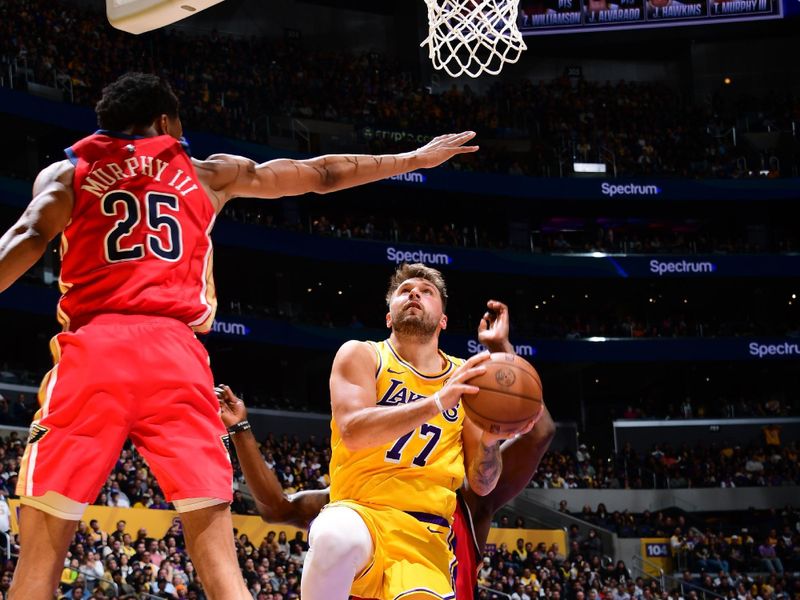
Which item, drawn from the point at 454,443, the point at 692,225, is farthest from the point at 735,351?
the point at 454,443

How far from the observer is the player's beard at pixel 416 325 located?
5371mm

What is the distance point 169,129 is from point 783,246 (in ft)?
102

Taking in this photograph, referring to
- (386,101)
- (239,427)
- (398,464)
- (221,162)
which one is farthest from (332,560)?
(386,101)

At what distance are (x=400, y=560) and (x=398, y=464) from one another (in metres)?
0.45

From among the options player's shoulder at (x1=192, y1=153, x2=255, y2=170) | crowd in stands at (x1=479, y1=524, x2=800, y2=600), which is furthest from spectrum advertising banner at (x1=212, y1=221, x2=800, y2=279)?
player's shoulder at (x1=192, y1=153, x2=255, y2=170)

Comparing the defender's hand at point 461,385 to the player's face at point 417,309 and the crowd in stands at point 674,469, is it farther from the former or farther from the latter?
the crowd in stands at point 674,469

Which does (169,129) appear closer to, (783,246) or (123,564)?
(123,564)

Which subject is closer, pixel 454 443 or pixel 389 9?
pixel 454 443

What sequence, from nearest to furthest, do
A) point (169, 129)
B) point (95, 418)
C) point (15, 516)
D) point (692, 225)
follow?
1. point (95, 418)
2. point (169, 129)
3. point (15, 516)
4. point (692, 225)

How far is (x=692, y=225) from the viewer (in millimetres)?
35219

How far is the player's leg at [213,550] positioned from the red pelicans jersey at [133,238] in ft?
2.19

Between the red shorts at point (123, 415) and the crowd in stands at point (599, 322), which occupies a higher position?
the crowd in stands at point (599, 322)

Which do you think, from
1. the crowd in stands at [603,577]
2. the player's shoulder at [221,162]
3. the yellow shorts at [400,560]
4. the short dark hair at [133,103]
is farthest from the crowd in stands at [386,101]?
the short dark hair at [133,103]

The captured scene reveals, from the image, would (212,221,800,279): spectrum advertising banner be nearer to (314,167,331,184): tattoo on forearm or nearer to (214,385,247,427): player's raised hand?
(214,385,247,427): player's raised hand
